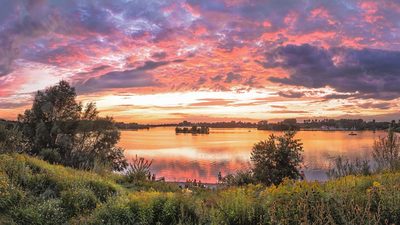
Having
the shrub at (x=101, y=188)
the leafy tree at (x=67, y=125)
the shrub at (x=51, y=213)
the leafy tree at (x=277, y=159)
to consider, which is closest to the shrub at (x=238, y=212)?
the shrub at (x=51, y=213)

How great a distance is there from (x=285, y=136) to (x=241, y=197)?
1174 cm

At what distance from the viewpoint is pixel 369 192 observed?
690 centimetres

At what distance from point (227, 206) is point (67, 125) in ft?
131

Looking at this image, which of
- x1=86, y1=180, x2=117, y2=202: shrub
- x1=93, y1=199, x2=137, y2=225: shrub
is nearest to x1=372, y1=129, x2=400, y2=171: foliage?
x1=86, y1=180, x2=117, y2=202: shrub

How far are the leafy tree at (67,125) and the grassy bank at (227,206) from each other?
31.3 m

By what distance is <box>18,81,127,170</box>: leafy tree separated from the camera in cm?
4169

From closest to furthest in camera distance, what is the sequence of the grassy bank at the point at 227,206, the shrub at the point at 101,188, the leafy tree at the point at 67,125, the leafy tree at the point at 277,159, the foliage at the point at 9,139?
1. the grassy bank at the point at 227,206
2. the shrub at the point at 101,188
3. the foliage at the point at 9,139
4. the leafy tree at the point at 277,159
5. the leafy tree at the point at 67,125

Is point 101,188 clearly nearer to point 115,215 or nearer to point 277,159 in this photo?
point 115,215

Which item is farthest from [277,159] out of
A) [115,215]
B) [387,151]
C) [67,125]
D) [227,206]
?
[67,125]

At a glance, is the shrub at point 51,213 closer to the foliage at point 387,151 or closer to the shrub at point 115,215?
the shrub at point 115,215


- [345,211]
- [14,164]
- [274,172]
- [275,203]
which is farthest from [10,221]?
[274,172]

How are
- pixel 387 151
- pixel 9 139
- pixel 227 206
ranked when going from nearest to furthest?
pixel 227 206 < pixel 387 151 < pixel 9 139

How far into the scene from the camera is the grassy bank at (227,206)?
6.55 m

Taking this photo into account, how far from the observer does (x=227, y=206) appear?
288 inches
